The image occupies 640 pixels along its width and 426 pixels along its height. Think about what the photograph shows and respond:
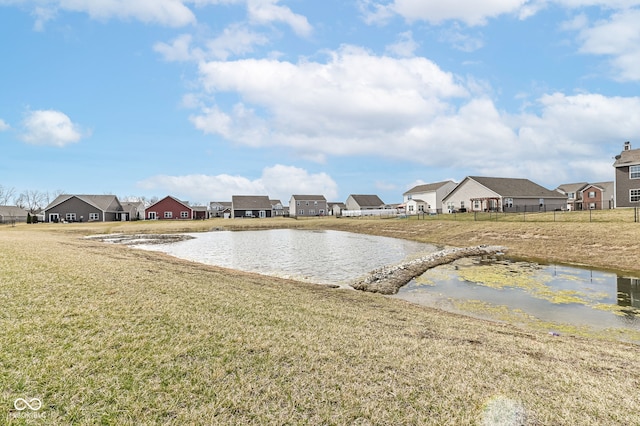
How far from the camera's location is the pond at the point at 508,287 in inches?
478

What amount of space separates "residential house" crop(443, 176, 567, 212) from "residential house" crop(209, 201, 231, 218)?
77.9 metres

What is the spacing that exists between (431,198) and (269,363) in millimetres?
80124

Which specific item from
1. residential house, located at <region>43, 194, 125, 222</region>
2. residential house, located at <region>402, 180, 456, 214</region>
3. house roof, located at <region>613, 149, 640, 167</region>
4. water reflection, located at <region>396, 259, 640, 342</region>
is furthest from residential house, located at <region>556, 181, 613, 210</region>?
residential house, located at <region>43, 194, 125, 222</region>

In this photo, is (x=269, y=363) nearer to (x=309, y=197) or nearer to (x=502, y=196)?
(x=502, y=196)

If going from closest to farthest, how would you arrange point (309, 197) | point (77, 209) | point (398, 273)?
point (398, 273), point (77, 209), point (309, 197)

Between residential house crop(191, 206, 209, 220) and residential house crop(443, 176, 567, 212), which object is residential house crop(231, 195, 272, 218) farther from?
residential house crop(443, 176, 567, 212)

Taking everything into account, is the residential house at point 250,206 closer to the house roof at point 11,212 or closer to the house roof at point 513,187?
the house roof at point 513,187

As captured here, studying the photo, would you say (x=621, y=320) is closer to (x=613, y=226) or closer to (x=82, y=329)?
(x=82, y=329)

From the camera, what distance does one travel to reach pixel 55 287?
31.9 ft

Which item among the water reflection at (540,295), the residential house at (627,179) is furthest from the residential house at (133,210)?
the residential house at (627,179)

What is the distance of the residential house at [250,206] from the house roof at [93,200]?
32.2 metres
